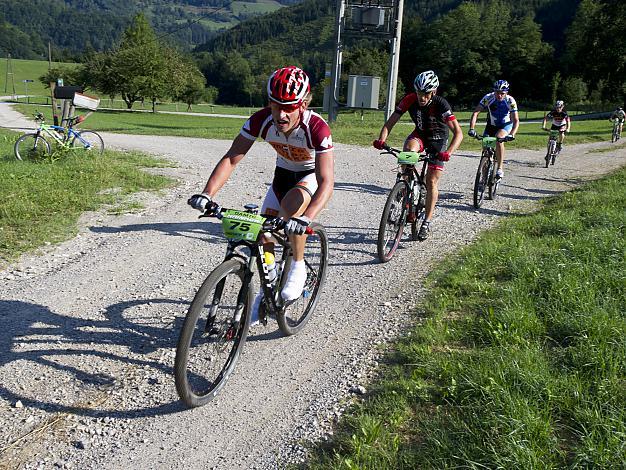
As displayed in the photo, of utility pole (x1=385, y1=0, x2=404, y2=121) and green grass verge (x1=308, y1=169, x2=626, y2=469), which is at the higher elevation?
utility pole (x1=385, y1=0, x2=404, y2=121)

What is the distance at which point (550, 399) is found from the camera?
3373 mm

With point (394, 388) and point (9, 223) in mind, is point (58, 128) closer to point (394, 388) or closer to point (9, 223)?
point (9, 223)

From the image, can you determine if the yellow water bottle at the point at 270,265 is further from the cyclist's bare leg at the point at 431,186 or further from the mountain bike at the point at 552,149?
the mountain bike at the point at 552,149

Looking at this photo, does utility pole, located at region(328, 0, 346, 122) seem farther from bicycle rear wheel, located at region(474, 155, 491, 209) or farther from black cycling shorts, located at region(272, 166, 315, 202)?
black cycling shorts, located at region(272, 166, 315, 202)

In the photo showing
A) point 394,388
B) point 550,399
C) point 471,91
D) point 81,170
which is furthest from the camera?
→ point 471,91

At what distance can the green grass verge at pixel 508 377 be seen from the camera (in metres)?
2.99

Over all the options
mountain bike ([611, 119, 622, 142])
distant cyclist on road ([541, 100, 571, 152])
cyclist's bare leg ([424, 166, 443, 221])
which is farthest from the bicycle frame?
mountain bike ([611, 119, 622, 142])

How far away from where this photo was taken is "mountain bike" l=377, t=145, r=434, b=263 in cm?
678

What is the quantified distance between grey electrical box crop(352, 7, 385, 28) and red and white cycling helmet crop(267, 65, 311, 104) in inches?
859

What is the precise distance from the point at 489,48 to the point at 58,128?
10596 centimetres

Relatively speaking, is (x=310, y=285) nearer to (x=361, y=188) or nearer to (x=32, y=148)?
(x=361, y=188)

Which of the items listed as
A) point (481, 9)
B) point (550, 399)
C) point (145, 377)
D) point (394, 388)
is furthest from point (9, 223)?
point (481, 9)

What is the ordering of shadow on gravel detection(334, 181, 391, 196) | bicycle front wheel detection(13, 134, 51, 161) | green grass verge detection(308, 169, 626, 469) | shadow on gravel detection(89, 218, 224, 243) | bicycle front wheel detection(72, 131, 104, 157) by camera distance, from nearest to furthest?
green grass verge detection(308, 169, 626, 469) < shadow on gravel detection(89, 218, 224, 243) < shadow on gravel detection(334, 181, 391, 196) < bicycle front wheel detection(13, 134, 51, 161) < bicycle front wheel detection(72, 131, 104, 157)

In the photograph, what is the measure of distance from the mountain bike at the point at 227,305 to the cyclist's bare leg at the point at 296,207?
0.08 m
